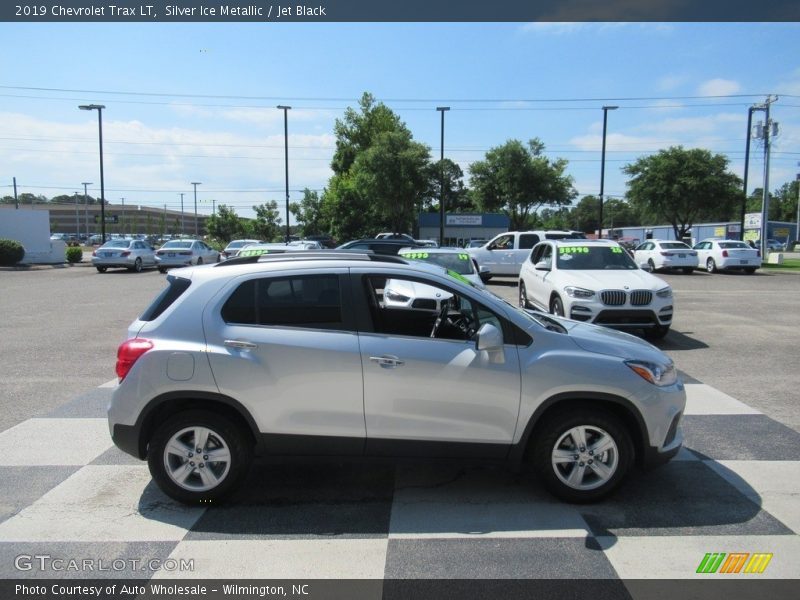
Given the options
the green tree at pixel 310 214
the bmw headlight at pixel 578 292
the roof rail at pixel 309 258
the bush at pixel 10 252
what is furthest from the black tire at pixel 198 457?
the green tree at pixel 310 214

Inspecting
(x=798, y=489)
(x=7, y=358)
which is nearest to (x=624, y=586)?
(x=798, y=489)

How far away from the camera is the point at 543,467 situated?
4.16 metres

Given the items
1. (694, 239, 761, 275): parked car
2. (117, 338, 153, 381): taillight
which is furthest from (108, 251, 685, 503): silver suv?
(694, 239, 761, 275): parked car

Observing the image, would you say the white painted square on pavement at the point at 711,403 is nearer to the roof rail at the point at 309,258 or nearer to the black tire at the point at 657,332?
the black tire at the point at 657,332

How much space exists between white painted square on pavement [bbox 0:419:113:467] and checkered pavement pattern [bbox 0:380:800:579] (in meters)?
0.02

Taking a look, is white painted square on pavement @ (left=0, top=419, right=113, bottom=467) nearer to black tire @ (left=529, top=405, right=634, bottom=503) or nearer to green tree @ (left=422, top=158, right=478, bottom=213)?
black tire @ (left=529, top=405, right=634, bottom=503)

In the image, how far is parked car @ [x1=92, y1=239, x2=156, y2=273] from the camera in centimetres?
2800

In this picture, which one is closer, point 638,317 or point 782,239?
point 638,317

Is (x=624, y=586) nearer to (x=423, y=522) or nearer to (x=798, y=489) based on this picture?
(x=423, y=522)

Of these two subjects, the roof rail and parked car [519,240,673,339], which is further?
parked car [519,240,673,339]

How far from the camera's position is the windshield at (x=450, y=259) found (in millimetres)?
11852

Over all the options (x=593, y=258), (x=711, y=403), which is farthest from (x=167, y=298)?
(x=593, y=258)

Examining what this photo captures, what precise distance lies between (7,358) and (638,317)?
982 centimetres

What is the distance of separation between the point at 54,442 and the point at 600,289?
26.1 feet
